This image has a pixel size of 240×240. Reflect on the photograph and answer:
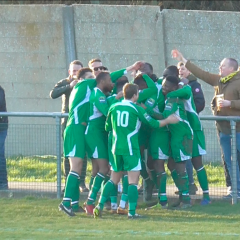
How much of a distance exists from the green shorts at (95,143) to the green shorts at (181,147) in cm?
93

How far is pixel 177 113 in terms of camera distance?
948 centimetres

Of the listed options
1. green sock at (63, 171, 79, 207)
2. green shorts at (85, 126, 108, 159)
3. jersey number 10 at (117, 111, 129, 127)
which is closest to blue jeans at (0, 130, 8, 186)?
green sock at (63, 171, 79, 207)

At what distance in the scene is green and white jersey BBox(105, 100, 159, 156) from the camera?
8.86 meters

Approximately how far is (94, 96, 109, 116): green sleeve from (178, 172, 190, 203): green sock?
1393mm

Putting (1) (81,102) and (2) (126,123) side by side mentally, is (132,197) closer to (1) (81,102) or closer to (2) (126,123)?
(2) (126,123)

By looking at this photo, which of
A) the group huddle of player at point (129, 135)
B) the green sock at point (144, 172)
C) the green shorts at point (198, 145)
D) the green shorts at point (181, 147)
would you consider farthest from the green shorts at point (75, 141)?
the green shorts at point (198, 145)

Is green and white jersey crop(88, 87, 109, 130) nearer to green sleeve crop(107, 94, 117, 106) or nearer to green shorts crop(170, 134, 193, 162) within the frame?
green sleeve crop(107, 94, 117, 106)

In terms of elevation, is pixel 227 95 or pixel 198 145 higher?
pixel 227 95

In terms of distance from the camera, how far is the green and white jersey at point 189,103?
31.0 feet

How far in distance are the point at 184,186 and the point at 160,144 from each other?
0.66 metres

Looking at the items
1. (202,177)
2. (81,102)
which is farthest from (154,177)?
(81,102)

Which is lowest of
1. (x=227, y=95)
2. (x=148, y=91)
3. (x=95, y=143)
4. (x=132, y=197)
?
(x=132, y=197)

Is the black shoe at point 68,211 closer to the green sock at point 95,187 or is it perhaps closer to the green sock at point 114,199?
the green sock at point 95,187

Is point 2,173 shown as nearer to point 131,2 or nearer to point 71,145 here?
point 71,145
